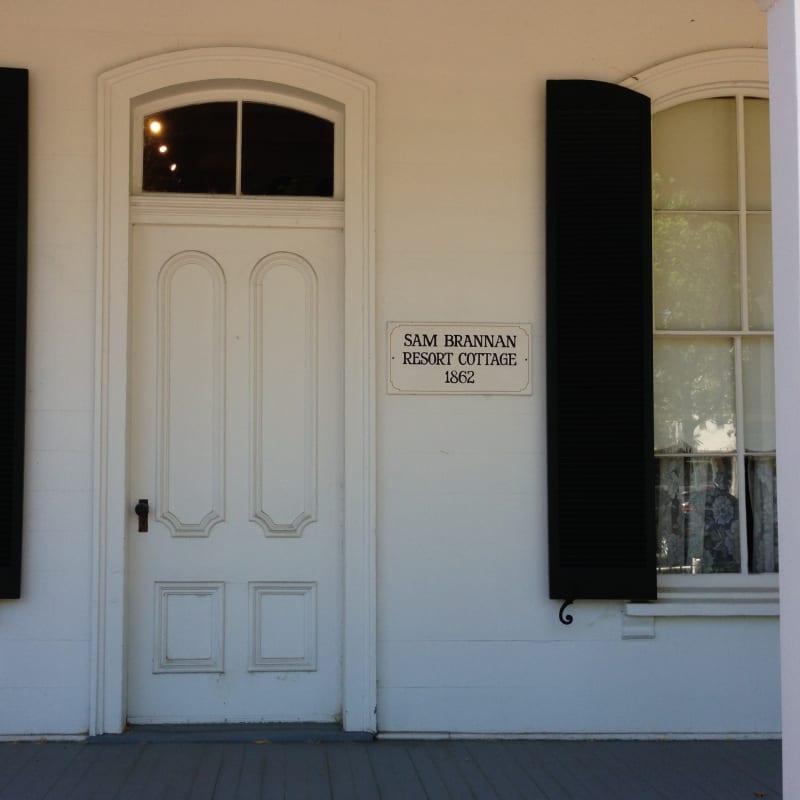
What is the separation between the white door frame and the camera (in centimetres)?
493

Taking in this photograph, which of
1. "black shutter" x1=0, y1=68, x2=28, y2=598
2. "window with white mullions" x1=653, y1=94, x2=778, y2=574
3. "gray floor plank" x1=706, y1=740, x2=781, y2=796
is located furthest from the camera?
"window with white mullions" x1=653, y1=94, x2=778, y2=574

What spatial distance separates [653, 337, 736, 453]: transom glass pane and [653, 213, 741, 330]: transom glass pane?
0.40 ft

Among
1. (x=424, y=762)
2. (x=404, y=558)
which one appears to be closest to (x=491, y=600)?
(x=404, y=558)

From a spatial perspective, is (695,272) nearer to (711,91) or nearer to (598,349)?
(598,349)

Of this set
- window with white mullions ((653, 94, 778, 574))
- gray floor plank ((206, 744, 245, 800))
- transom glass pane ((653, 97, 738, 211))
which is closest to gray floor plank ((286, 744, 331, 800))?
gray floor plank ((206, 744, 245, 800))

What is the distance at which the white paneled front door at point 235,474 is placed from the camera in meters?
5.07

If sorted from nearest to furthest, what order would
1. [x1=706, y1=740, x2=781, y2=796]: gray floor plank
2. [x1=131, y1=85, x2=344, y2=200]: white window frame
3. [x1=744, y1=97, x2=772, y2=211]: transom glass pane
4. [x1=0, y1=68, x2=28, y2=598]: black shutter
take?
[x1=706, y1=740, x2=781, y2=796]: gray floor plank
[x1=0, y1=68, x2=28, y2=598]: black shutter
[x1=131, y1=85, x2=344, y2=200]: white window frame
[x1=744, y1=97, x2=772, y2=211]: transom glass pane

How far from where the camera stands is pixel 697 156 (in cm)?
541

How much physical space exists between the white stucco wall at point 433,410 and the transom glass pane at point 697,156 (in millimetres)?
479

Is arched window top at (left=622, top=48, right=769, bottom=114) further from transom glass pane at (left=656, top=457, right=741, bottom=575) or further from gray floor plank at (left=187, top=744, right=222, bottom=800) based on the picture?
gray floor plank at (left=187, top=744, right=222, bottom=800)

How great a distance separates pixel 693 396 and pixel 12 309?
343 centimetres

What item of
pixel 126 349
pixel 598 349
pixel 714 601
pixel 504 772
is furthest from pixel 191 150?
pixel 714 601

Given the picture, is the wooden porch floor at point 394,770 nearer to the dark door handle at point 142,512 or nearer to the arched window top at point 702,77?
the dark door handle at point 142,512

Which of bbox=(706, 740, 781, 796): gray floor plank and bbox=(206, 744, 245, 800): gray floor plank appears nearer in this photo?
bbox=(206, 744, 245, 800): gray floor plank
